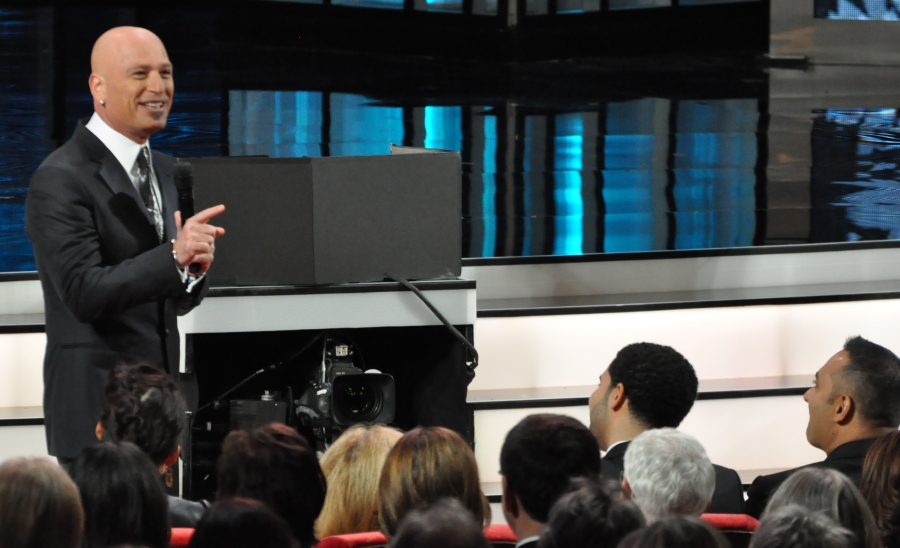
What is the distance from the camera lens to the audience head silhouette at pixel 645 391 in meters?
2.58

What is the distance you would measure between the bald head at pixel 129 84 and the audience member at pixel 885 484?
1.35 m

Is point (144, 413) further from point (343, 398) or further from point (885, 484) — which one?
point (885, 484)

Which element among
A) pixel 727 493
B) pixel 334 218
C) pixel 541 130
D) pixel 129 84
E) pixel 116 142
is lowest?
pixel 727 493

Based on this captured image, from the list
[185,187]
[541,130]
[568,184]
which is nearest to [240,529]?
[185,187]

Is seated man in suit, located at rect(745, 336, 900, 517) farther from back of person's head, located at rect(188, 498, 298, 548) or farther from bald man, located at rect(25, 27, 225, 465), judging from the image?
back of person's head, located at rect(188, 498, 298, 548)

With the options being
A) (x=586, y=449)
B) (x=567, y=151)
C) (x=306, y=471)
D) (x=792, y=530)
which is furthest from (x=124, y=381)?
(x=567, y=151)

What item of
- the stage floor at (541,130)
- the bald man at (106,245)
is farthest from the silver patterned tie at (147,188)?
the stage floor at (541,130)

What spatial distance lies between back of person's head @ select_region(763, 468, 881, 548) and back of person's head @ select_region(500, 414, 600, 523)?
0.28m

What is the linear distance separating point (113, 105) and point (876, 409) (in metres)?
1.64

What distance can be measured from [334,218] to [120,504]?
47.9 inches

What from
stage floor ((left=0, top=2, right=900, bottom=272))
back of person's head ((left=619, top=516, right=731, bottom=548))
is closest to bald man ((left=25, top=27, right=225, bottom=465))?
back of person's head ((left=619, top=516, right=731, bottom=548))

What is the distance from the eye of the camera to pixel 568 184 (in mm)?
5781

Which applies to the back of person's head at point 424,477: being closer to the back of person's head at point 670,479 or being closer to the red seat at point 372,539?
the red seat at point 372,539

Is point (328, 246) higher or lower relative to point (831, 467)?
higher
